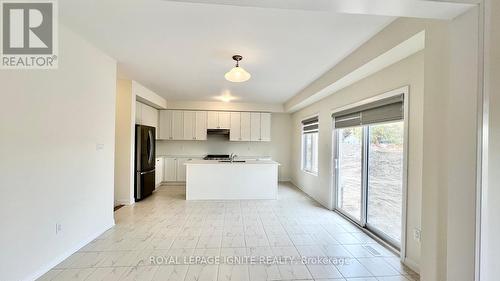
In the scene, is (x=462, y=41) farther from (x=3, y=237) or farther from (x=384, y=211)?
(x=3, y=237)

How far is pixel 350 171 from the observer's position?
12.8 feet

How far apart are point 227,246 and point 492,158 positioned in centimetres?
258

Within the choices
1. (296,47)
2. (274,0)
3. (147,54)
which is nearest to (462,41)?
(274,0)

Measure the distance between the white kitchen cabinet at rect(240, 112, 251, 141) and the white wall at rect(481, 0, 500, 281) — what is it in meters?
5.82

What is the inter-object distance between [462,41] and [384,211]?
91.3 inches

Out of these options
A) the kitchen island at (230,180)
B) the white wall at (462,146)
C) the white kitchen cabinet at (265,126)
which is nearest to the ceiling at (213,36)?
the white wall at (462,146)

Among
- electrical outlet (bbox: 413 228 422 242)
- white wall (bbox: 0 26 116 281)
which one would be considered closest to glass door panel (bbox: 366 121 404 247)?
electrical outlet (bbox: 413 228 422 242)

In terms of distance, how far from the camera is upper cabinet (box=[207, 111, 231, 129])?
6.84 meters

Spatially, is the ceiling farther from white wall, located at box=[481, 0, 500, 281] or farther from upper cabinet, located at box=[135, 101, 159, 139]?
upper cabinet, located at box=[135, 101, 159, 139]

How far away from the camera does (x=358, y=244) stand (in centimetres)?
292

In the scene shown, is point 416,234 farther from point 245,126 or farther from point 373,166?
point 245,126

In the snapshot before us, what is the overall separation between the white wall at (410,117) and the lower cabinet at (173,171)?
3927 millimetres

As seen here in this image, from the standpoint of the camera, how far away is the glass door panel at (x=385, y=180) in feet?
A: 9.01

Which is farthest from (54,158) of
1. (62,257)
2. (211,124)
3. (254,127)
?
(254,127)
